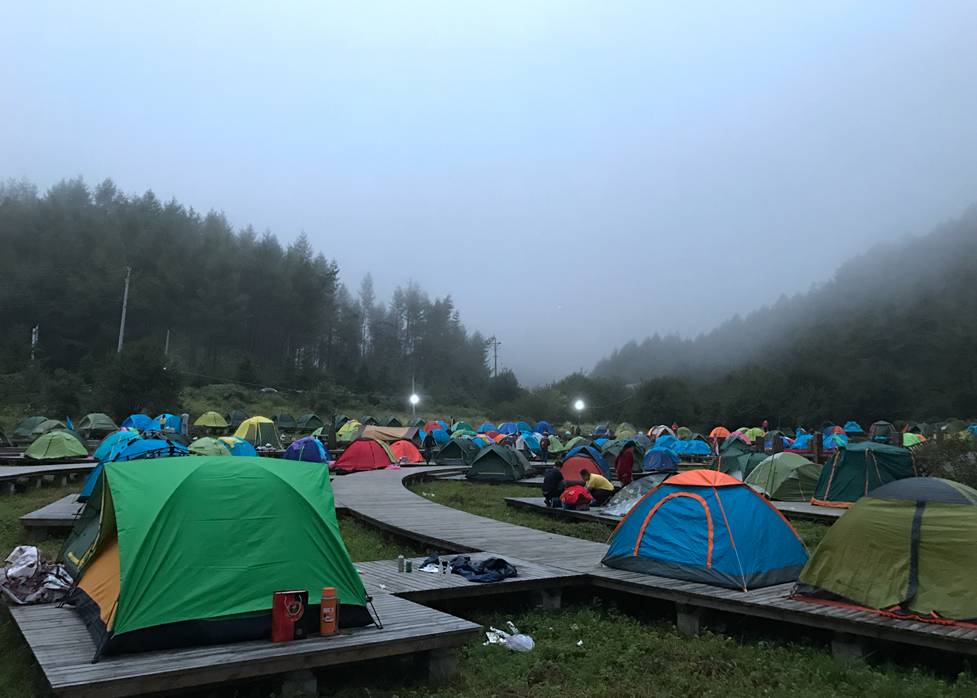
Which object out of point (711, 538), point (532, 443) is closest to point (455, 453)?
point (532, 443)

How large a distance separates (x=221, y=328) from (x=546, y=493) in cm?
5213

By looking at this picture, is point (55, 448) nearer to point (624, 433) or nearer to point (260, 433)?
point (260, 433)

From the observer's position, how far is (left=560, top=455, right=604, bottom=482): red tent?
1847 centimetres

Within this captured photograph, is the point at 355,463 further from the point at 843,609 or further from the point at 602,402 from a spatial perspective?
the point at 602,402

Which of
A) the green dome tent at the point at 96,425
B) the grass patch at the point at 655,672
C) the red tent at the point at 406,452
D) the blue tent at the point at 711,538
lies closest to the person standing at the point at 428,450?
the red tent at the point at 406,452

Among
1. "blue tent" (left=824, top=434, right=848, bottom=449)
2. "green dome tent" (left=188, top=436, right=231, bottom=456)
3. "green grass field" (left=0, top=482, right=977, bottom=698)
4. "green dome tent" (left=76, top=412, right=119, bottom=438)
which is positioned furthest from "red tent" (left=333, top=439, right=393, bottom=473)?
"blue tent" (left=824, top=434, right=848, bottom=449)

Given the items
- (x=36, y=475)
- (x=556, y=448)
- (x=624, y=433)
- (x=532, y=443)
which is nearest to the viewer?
(x=36, y=475)

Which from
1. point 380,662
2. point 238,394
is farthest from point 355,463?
point 238,394

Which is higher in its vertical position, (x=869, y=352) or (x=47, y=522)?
(x=869, y=352)

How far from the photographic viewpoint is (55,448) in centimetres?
2169

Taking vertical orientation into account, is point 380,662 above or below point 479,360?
below

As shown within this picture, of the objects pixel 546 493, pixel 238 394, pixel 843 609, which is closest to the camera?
pixel 843 609

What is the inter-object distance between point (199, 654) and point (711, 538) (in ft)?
17.1

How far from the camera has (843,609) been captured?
6.36 meters
